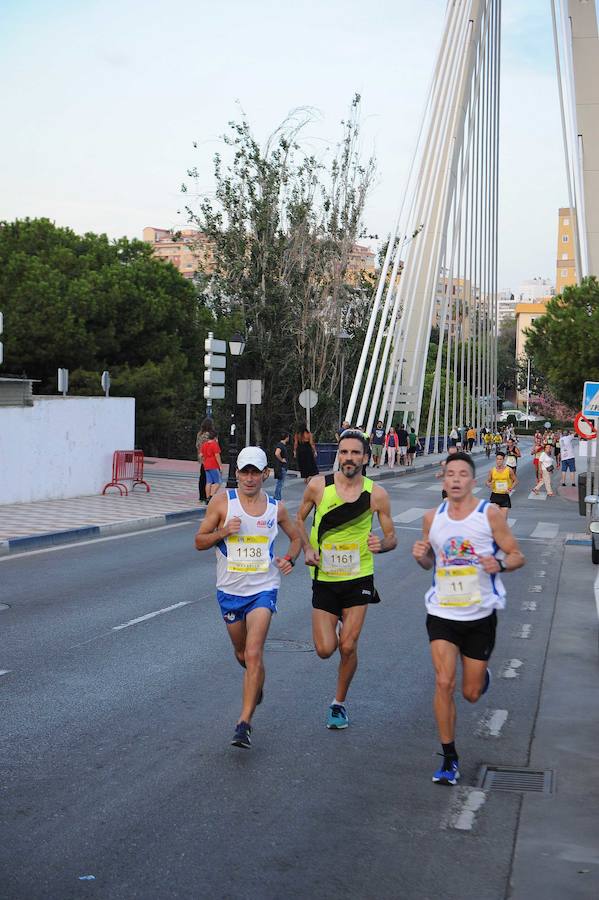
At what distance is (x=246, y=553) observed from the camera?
7.48 meters

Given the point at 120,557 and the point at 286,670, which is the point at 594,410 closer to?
the point at 120,557

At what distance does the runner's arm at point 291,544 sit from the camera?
7484 millimetres

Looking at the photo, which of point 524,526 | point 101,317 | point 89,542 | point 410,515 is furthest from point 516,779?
point 101,317

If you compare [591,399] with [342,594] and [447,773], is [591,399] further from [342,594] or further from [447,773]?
[447,773]

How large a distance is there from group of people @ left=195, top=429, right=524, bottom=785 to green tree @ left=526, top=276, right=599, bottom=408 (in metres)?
30.3

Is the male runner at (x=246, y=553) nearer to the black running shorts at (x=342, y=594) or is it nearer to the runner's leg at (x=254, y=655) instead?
the runner's leg at (x=254, y=655)

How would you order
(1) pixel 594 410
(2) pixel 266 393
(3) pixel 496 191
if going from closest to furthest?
(1) pixel 594 410, (2) pixel 266 393, (3) pixel 496 191

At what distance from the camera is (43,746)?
6.97 metres

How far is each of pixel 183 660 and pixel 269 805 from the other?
12.7ft

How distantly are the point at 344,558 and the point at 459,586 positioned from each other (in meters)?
1.13

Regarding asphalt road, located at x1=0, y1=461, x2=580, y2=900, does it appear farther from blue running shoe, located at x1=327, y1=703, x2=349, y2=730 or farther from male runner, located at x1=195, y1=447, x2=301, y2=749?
male runner, located at x1=195, y1=447, x2=301, y2=749

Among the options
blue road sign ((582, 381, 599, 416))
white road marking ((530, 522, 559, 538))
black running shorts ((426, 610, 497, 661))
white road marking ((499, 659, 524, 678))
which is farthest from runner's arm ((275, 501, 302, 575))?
white road marking ((530, 522, 559, 538))

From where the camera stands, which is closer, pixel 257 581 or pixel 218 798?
pixel 218 798

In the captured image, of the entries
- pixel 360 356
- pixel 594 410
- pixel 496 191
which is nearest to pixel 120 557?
pixel 594 410
